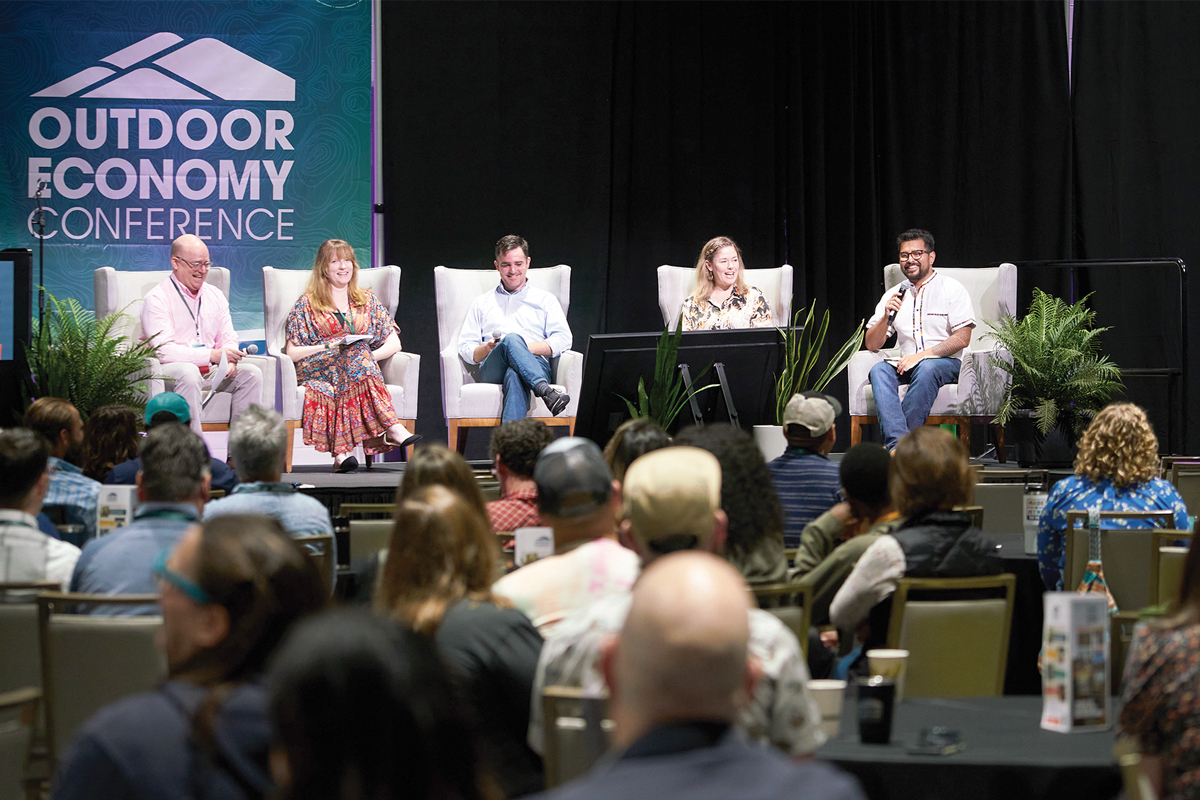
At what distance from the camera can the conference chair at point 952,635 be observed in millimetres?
2311

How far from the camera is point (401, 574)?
5.69 feet

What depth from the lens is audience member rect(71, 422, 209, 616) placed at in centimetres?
223

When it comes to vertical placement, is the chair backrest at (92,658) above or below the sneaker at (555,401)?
below

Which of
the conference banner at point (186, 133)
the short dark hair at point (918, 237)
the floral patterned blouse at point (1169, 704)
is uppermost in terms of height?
the conference banner at point (186, 133)

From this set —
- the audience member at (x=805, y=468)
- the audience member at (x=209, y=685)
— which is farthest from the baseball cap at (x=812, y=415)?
the audience member at (x=209, y=685)

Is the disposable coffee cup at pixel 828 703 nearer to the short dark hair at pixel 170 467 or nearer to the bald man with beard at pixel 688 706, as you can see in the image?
the bald man with beard at pixel 688 706

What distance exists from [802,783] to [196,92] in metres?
7.24

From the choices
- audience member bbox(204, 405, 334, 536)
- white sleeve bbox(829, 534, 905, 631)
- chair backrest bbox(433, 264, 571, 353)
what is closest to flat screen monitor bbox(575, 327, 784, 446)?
chair backrest bbox(433, 264, 571, 353)

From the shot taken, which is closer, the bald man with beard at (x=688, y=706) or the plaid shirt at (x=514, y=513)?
the bald man with beard at (x=688, y=706)

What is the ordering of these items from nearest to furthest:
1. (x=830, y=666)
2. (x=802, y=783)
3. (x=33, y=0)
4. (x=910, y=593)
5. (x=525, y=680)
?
(x=802, y=783), (x=525, y=680), (x=910, y=593), (x=830, y=666), (x=33, y=0)

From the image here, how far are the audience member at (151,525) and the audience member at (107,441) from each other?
1.29 m

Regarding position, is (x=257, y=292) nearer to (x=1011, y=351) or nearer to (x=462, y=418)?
(x=462, y=418)

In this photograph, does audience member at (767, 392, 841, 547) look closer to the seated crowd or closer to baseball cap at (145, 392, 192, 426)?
the seated crowd

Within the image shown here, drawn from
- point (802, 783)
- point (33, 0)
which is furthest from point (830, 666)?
point (33, 0)
